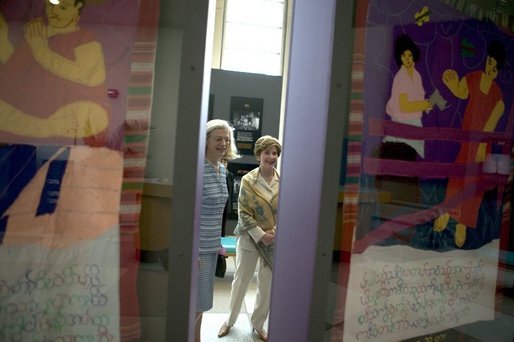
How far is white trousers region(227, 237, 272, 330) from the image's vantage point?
2559 millimetres

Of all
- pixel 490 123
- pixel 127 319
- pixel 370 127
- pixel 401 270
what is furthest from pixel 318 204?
pixel 490 123

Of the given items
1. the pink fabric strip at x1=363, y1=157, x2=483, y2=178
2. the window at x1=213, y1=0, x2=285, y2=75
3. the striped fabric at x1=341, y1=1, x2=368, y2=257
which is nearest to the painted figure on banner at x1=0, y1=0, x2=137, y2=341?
the striped fabric at x1=341, y1=1, x2=368, y2=257

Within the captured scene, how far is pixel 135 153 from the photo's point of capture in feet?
3.55

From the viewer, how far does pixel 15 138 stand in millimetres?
1036

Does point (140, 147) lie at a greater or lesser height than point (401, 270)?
greater

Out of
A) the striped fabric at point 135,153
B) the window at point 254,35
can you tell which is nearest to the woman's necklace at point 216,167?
the striped fabric at point 135,153

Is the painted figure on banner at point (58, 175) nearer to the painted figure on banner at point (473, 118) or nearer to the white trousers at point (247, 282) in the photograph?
the painted figure on banner at point (473, 118)

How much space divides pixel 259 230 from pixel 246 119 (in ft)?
8.10

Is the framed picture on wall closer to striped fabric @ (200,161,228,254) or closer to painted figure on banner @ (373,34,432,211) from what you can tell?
striped fabric @ (200,161,228,254)

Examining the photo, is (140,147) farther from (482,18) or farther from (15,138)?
(482,18)

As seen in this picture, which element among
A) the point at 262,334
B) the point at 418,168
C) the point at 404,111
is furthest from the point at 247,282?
the point at 404,111

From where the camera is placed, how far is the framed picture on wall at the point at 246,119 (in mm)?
4605

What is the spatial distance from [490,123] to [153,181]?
132 centimetres

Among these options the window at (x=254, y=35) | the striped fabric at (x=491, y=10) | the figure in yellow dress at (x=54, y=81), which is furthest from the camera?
the window at (x=254, y=35)
